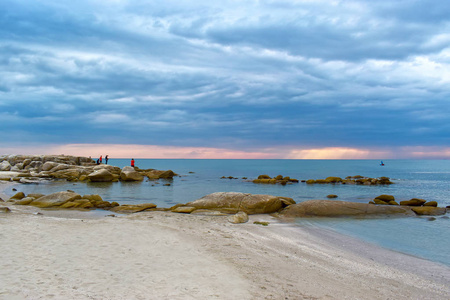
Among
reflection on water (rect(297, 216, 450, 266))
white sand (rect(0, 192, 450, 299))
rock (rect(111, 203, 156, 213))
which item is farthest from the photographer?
rock (rect(111, 203, 156, 213))

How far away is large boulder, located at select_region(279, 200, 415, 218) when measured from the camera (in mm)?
20188

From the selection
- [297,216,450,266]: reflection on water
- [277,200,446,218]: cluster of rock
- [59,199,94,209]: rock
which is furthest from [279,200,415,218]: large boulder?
[59,199,94,209]: rock

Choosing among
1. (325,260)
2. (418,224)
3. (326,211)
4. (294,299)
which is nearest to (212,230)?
(325,260)

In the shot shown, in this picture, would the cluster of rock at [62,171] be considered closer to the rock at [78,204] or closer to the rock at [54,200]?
the rock at [54,200]

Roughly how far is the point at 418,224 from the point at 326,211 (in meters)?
5.23

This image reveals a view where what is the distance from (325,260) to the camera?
10.6 metres

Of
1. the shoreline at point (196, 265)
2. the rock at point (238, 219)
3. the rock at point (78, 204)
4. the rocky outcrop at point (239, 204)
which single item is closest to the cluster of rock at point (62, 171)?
the rock at point (78, 204)

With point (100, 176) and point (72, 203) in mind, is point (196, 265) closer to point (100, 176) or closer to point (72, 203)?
point (72, 203)

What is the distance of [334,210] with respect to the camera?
20.5 m

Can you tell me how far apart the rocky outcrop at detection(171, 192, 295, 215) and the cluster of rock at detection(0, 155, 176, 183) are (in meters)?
32.5

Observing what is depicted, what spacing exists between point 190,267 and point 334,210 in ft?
47.3

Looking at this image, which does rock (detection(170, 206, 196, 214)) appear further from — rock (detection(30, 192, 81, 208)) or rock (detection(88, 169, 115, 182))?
rock (detection(88, 169, 115, 182))

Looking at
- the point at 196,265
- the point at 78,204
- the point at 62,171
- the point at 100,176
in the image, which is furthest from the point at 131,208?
the point at 62,171

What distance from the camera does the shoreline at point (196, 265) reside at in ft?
23.2
